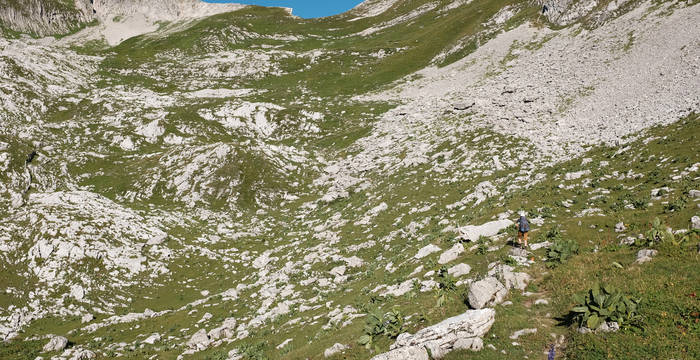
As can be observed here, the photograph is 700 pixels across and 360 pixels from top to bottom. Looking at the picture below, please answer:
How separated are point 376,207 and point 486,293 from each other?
20.5 m

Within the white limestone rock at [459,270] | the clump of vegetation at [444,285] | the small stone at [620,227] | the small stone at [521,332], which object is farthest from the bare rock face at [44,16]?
the small stone at [620,227]

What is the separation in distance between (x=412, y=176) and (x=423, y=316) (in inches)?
996

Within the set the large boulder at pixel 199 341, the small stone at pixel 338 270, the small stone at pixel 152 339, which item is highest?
the small stone at pixel 152 339

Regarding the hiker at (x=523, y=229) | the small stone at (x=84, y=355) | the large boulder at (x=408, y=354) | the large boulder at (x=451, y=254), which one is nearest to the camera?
the large boulder at (x=408, y=354)

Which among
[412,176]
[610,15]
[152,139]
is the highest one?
[152,139]

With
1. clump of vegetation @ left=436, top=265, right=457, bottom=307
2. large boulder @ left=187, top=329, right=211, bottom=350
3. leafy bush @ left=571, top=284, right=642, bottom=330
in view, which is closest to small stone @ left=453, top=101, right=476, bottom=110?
clump of vegetation @ left=436, top=265, right=457, bottom=307

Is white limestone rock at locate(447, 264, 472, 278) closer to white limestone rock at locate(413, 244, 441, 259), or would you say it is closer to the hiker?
the hiker

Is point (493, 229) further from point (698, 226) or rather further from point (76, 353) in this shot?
point (76, 353)

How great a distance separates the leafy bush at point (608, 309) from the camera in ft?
37.2

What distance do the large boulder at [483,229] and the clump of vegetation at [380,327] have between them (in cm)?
823

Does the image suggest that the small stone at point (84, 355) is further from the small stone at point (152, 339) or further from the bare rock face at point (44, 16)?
the bare rock face at point (44, 16)

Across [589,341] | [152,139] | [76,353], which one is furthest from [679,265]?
[152,139]

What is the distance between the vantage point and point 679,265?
13117 mm

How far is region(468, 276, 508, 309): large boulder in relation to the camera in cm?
1401
